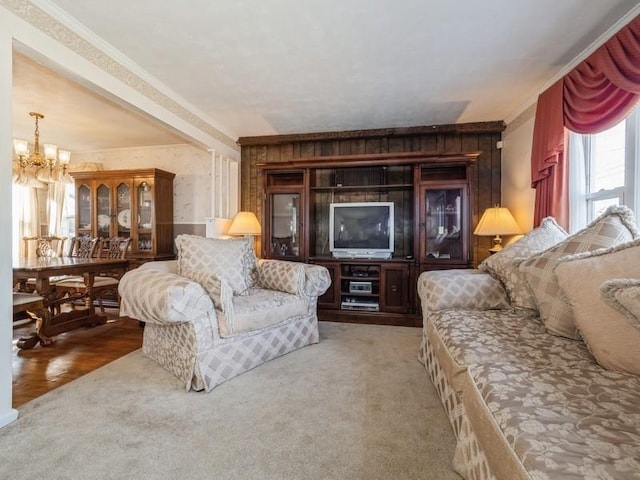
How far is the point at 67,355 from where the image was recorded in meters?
2.48

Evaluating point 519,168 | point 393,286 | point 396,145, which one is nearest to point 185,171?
point 396,145

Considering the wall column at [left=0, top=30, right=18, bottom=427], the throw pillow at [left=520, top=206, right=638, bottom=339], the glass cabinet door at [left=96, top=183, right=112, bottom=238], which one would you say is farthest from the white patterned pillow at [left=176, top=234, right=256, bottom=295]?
the glass cabinet door at [left=96, top=183, right=112, bottom=238]

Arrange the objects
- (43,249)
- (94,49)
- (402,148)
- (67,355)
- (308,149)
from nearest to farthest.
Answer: (94,49), (67,355), (43,249), (402,148), (308,149)

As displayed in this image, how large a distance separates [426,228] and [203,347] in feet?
→ 8.61

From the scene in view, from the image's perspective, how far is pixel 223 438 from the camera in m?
1.43

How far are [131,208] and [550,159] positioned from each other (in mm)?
4749

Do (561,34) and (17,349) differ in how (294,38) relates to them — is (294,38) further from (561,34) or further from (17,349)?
(17,349)

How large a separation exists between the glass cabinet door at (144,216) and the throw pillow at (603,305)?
14.6ft

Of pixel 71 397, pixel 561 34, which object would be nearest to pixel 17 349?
pixel 71 397

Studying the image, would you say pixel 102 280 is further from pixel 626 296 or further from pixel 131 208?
pixel 626 296

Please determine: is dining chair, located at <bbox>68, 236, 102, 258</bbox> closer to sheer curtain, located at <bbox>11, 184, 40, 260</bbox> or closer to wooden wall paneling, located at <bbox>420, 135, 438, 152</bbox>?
sheer curtain, located at <bbox>11, 184, 40, 260</bbox>

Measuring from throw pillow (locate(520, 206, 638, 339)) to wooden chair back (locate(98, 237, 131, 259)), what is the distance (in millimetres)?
4030

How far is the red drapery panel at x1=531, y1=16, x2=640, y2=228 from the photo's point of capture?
1692mm

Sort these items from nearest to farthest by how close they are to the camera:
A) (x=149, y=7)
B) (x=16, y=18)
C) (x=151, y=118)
→ (x=16, y=18) < (x=149, y=7) < (x=151, y=118)
